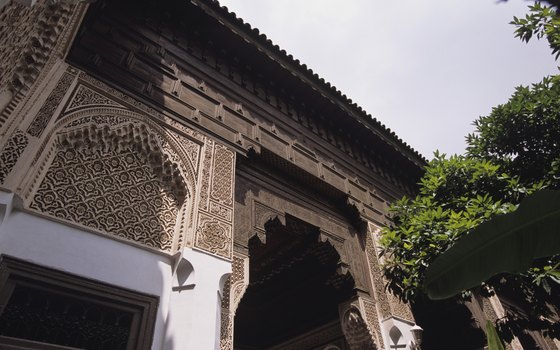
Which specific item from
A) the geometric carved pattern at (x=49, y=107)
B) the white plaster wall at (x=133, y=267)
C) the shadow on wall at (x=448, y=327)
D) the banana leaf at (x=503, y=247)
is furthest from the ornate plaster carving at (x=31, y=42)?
the shadow on wall at (x=448, y=327)

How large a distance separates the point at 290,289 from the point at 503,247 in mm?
5330

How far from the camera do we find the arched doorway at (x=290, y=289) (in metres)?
4.74

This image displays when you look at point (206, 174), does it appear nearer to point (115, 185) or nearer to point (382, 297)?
point (115, 185)

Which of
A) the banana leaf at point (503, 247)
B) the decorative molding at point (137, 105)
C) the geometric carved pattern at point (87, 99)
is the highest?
the decorative molding at point (137, 105)

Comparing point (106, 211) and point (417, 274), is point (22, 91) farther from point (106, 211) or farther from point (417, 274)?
point (417, 274)

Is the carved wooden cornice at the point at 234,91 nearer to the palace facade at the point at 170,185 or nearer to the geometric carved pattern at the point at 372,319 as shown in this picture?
the palace facade at the point at 170,185

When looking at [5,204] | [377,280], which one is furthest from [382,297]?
[5,204]

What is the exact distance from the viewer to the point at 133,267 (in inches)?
102

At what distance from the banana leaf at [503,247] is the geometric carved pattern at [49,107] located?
2614 mm

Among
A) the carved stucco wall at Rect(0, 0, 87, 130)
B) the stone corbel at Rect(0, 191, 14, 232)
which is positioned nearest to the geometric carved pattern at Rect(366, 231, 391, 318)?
the stone corbel at Rect(0, 191, 14, 232)

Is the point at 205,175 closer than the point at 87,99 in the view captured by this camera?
No

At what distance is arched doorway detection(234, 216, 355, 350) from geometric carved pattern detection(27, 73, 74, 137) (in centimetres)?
238

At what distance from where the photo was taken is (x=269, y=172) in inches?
179

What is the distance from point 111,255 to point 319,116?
3996mm
